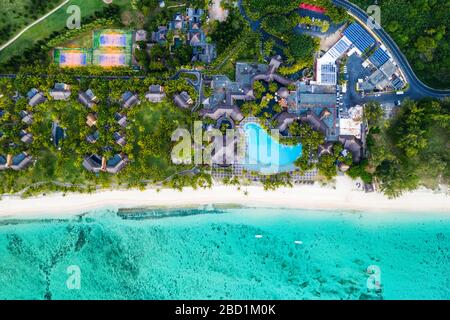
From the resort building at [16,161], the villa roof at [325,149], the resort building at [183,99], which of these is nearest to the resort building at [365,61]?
the villa roof at [325,149]

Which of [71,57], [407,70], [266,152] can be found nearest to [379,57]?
[407,70]

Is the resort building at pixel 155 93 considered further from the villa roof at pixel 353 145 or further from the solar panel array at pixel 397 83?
the solar panel array at pixel 397 83

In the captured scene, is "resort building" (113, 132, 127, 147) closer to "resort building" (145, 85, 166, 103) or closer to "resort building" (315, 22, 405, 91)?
"resort building" (145, 85, 166, 103)

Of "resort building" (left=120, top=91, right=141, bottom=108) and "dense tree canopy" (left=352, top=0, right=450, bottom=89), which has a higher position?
"dense tree canopy" (left=352, top=0, right=450, bottom=89)

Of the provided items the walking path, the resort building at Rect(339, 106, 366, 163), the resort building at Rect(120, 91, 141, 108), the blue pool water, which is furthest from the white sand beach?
the walking path

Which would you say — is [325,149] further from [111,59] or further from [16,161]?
[16,161]

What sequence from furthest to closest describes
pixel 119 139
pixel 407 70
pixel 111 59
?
1. pixel 111 59
2. pixel 407 70
3. pixel 119 139
